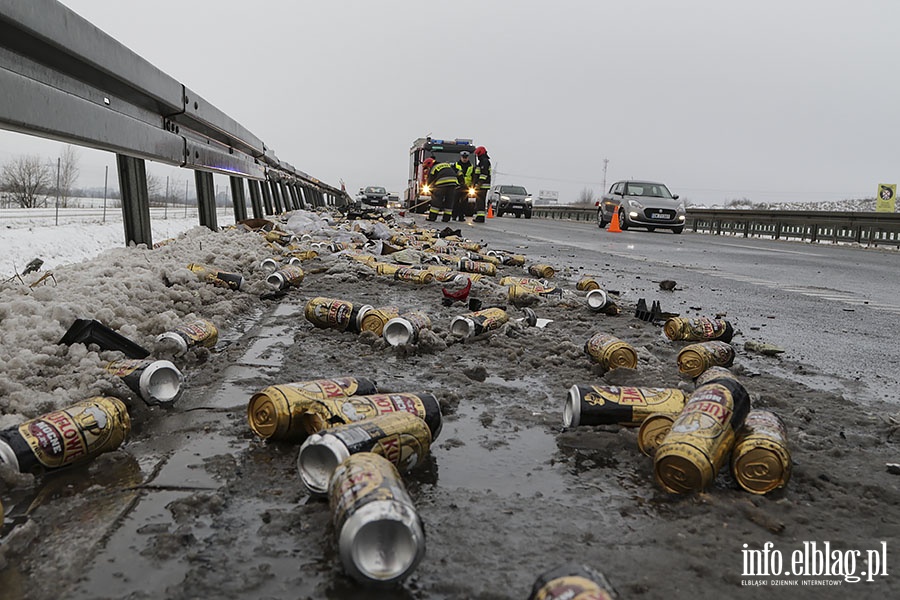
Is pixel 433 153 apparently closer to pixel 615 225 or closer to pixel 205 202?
pixel 615 225

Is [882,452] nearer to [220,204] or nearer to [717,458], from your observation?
[717,458]

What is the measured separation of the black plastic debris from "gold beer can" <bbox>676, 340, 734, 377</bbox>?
2.38 m

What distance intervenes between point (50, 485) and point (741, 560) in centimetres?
170

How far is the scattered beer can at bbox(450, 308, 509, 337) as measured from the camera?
3562mm

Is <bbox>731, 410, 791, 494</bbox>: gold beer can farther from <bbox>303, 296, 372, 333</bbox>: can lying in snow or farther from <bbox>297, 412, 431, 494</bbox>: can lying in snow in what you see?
<bbox>303, 296, 372, 333</bbox>: can lying in snow

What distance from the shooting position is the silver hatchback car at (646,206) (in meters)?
20.6

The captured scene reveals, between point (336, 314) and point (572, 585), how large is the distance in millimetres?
2518

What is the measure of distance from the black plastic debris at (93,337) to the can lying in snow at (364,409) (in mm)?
1044

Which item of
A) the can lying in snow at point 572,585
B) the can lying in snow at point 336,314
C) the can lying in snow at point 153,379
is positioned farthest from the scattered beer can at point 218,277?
the can lying in snow at point 572,585

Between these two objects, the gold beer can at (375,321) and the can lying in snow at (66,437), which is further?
the gold beer can at (375,321)

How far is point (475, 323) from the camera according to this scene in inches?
141

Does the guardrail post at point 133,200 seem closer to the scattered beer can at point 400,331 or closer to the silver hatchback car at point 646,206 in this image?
the scattered beer can at point 400,331

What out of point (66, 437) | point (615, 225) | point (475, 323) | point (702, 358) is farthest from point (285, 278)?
point (615, 225)

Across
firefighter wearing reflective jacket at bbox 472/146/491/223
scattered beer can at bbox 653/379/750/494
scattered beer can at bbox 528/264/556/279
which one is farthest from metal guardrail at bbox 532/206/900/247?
scattered beer can at bbox 653/379/750/494
